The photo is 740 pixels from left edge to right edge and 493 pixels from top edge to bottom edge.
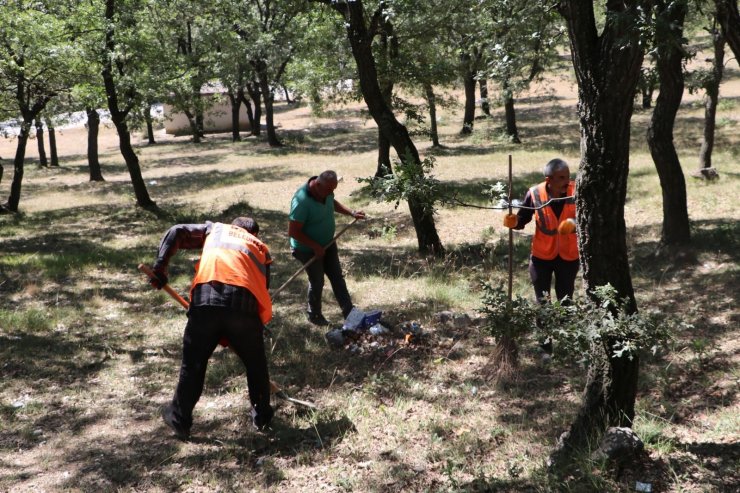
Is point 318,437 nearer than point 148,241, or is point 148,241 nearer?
point 318,437

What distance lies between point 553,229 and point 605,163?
200 cm

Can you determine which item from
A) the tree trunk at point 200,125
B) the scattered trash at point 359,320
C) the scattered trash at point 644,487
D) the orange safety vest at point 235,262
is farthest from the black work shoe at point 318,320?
the tree trunk at point 200,125

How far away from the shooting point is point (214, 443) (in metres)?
4.84

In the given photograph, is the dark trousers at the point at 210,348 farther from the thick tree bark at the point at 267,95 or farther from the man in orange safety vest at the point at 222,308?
the thick tree bark at the point at 267,95

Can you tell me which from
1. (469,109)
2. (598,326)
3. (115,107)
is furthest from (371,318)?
(469,109)

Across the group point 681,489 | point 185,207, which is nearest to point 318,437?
point 681,489

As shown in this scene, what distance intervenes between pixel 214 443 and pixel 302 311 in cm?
292

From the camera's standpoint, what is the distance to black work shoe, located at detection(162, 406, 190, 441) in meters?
4.76

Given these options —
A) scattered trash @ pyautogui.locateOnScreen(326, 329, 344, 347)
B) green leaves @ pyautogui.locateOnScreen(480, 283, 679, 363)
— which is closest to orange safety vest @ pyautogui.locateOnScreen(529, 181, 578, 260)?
green leaves @ pyautogui.locateOnScreen(480, 283, 679, 363)

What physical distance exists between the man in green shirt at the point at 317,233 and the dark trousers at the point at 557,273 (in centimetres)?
206

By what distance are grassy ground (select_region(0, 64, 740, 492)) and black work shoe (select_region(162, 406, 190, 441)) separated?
98mm

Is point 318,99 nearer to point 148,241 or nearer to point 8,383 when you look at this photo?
point 148,241

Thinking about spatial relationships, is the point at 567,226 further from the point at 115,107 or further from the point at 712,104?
the point at 115,107

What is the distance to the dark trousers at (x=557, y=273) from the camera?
5.67 metres
